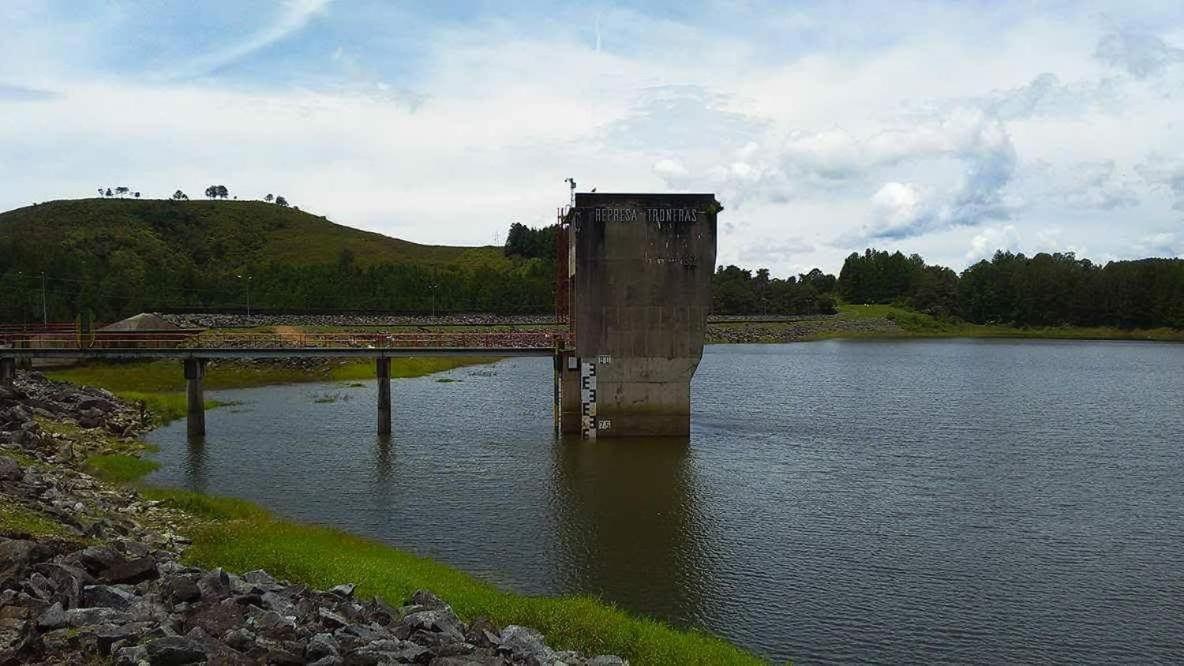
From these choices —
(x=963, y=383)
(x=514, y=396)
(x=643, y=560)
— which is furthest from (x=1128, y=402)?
(x=643, y=560)

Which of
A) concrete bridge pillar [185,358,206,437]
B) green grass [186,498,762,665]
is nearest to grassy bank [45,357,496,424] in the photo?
concrete bridge pillar [185,358,206,437]

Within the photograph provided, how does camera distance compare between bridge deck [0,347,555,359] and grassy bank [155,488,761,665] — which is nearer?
grassy bank [155,488,761,665]

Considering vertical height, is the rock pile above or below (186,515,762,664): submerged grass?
above

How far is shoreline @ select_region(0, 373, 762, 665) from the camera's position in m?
20.5

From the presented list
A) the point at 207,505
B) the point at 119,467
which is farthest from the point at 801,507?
the point at 119,467

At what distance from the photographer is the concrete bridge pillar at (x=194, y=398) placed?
53781 mm

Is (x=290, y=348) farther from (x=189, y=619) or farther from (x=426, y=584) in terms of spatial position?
(x=189, y=619)

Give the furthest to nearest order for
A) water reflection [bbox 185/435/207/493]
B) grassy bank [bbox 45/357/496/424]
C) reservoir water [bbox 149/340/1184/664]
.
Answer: grassy bank [bbox 45/357/496/424]
water reflection [bbox 185/435/207/493]
reservoir water [bbox 149/340/1184/664]

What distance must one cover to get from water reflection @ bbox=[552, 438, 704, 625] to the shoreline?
2.77 metres

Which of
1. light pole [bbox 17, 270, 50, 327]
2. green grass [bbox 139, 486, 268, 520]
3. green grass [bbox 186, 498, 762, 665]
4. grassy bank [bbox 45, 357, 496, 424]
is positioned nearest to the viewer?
green grass [bbox 186, 498, 762, 665]

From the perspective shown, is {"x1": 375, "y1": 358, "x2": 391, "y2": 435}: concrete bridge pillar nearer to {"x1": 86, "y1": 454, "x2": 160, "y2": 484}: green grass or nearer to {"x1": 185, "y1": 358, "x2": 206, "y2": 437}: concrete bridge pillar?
{"x1": 185, "y1": 358, "x2": 206, "y2": 437}: concrete bridge pillar

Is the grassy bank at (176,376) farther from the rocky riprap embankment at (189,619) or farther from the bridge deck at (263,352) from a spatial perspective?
the rocky riprap embankment at (189,619)

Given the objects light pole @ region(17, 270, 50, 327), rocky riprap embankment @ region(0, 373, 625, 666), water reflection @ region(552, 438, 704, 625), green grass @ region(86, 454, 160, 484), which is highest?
light pole @ region(17, 270, 50, 327)

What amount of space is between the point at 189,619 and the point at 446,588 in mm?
9094
